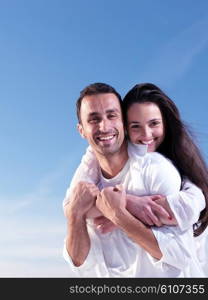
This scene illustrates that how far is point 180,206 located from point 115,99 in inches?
25.6

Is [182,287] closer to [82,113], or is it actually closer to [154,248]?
[154,248]

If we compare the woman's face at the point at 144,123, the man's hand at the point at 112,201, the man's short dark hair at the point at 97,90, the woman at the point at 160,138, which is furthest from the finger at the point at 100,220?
the man's short dark hair at the point at 97,90

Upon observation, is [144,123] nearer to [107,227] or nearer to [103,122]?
[103,122]

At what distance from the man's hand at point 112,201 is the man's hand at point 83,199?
9 cm

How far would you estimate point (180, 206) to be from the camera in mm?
2541

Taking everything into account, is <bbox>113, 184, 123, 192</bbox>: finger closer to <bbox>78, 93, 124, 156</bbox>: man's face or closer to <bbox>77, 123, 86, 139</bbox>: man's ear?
<bbox>78, 93, 124, 156</bbox>: man's face

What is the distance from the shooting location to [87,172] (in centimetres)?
290

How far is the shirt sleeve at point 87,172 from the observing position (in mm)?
2895

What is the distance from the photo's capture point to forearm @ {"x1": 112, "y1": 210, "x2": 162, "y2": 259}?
8.36 feet

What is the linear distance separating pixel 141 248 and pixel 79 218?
0.35m

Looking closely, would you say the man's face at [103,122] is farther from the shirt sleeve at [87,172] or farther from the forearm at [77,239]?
the forearm at [77,239]

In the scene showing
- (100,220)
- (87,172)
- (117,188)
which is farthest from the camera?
(87,172)

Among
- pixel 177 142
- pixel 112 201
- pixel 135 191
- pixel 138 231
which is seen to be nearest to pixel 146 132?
pixel 177 142

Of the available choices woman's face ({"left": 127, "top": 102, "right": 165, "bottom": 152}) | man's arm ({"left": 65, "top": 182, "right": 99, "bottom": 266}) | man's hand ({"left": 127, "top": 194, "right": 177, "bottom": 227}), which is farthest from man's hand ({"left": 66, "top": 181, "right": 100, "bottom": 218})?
woman's face ({"left": 127, "top": 102, "right": 165, "bottom": 152})
